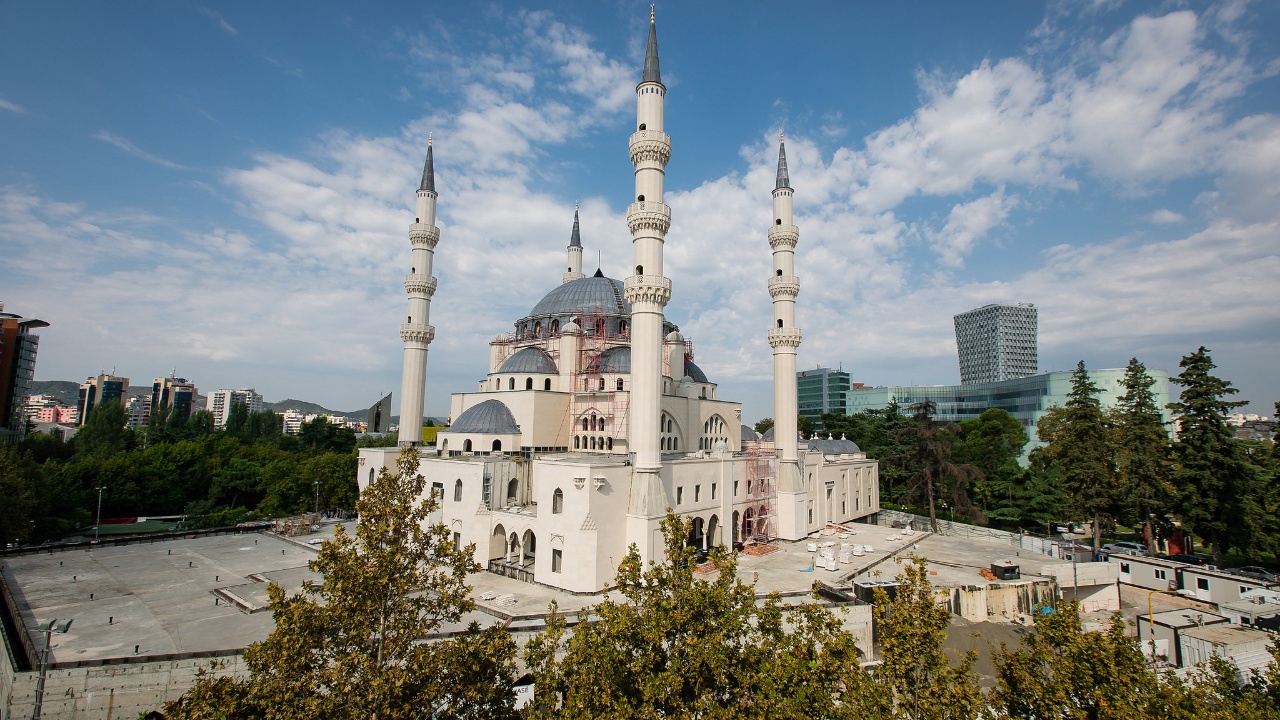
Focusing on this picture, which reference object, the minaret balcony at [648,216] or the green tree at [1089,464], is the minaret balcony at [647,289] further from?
the green tree at [1089,464]

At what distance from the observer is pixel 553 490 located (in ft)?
86.4

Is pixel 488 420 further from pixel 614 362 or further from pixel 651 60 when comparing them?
pixel 651 60

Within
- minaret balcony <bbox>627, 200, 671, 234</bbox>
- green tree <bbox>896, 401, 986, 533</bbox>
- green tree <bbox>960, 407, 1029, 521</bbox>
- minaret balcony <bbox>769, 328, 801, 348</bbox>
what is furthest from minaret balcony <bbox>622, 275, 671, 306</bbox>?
green tree <bbox>960, 407, 1029, 521</bbox>

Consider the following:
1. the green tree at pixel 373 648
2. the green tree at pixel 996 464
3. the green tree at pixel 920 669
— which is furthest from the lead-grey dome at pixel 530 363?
the green tree at pixel 996 464

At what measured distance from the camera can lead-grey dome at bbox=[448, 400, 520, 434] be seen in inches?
1346

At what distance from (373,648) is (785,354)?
32.8m

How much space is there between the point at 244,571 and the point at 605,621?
27.4 meters

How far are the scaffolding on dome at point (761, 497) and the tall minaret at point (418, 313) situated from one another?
2174 cm

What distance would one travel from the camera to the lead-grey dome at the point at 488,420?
34188mm

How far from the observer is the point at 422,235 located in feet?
128

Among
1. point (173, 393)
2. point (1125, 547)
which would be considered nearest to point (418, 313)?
point (1125, 547)

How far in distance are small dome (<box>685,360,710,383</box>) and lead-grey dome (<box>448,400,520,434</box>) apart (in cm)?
1463

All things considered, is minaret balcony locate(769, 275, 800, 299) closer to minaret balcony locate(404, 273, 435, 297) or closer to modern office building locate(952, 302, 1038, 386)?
minaret balcony locate(404, 273, 435, 297)

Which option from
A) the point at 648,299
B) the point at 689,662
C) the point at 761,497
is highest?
the point at 648,299
